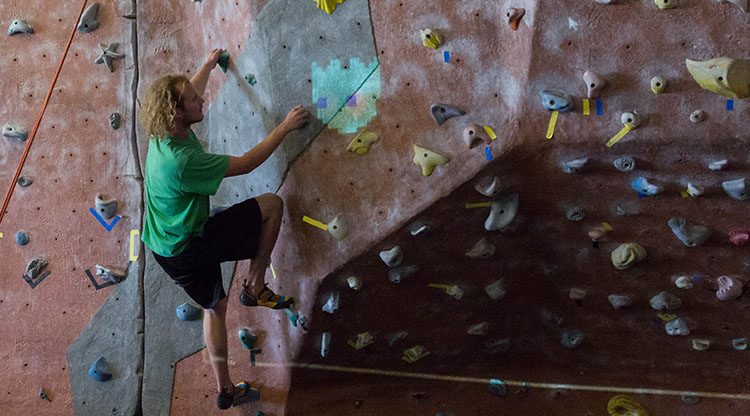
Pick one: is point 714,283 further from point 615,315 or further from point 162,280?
point 162,280

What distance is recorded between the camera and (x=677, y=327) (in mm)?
3715

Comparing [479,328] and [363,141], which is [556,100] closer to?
[363,141]

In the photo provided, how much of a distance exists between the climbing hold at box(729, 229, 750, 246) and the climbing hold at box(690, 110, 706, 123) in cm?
53

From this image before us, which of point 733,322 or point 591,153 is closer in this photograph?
point 591,153

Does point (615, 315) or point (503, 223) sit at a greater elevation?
point (503, 223)

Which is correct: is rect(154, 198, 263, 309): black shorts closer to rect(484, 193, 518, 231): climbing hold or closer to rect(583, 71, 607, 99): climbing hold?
rect(484, 193, 518, 231): climbing hold

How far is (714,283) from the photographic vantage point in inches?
138

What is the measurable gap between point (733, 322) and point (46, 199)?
3229 mm

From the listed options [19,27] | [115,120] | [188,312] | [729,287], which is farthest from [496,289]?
[19,27]

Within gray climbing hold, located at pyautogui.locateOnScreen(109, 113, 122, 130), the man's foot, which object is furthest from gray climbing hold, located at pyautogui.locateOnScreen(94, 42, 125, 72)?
the man's foot

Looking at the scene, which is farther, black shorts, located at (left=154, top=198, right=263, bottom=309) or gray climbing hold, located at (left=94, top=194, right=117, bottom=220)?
gray climbing hold, located at (left=94, top=194, right=117, bottom=220)

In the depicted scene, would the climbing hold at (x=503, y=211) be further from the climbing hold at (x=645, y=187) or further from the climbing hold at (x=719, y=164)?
the climbing hold at (x=719, y=164)

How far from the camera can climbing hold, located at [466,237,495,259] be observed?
3.55m

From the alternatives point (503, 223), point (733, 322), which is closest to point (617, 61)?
point (503, 223)
